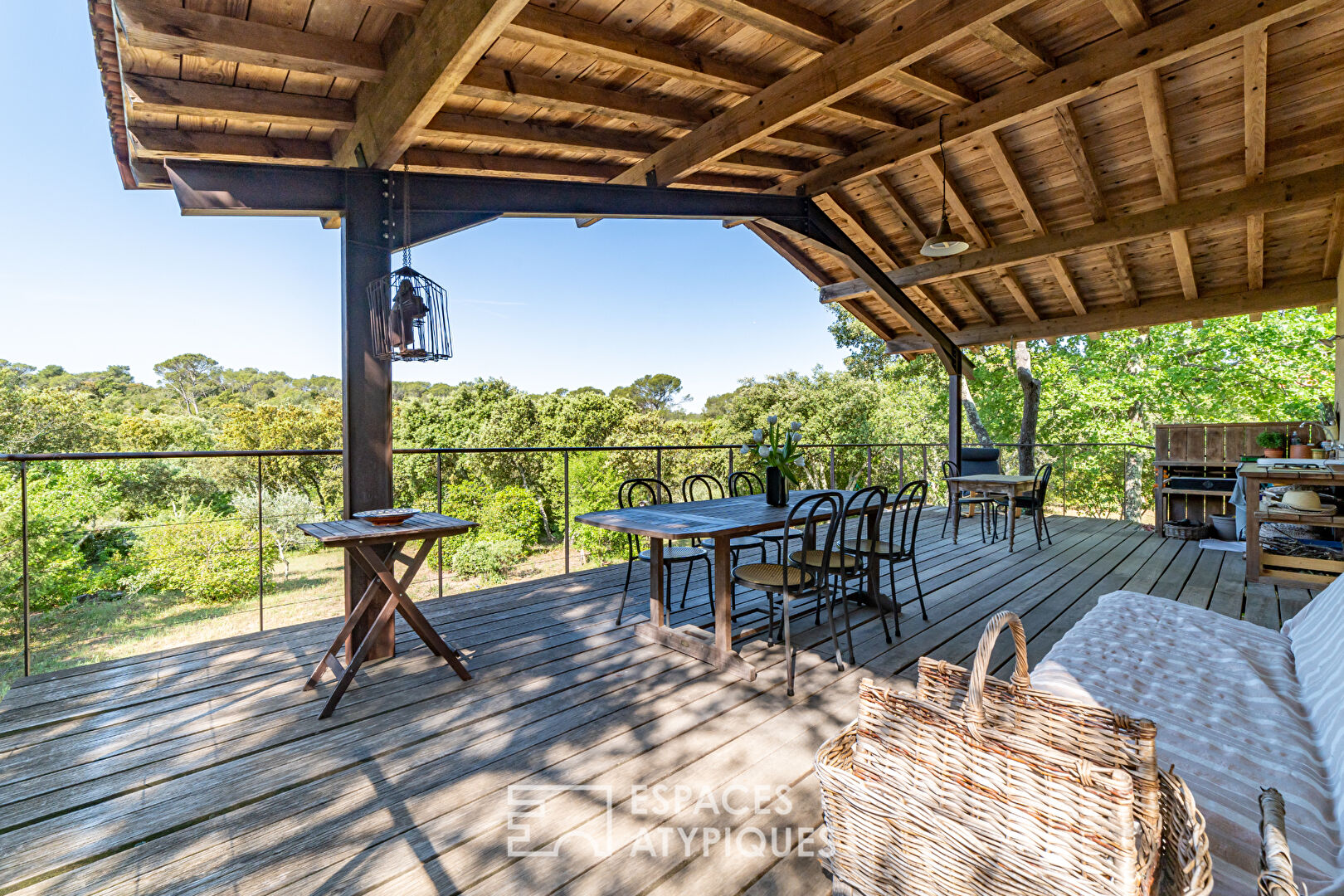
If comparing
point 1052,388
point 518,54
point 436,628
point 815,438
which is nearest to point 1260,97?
point 518,54

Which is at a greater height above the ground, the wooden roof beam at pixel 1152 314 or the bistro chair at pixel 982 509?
the wooden roof beam at pixel 1152 314

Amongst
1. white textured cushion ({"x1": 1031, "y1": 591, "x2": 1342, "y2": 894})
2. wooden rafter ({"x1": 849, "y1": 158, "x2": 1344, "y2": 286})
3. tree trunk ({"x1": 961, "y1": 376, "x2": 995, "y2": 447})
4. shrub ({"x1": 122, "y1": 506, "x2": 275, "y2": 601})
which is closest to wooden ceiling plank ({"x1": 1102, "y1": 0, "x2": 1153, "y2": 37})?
wooden rafter ({"x1": 849, "y1": 158, "x2": 1344, "y2": 286})

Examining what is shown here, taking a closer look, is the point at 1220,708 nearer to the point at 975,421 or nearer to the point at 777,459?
the point at 777,459

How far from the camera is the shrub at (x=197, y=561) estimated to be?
14.7 meters

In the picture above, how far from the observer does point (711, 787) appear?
182 centimetres

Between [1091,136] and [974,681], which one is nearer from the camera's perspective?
[974,681]

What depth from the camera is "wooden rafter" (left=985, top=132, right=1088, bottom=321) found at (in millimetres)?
4469

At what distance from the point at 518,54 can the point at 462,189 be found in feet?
2.49

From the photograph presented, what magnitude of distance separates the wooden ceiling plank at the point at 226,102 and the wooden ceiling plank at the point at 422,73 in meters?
0.16

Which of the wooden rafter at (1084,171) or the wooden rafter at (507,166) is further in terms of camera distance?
the wooden rafter at (1084,171)

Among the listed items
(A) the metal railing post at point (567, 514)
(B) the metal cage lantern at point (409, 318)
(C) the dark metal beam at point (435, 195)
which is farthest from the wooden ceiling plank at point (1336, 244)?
(B) the metal cage lantern at point (409, 318)

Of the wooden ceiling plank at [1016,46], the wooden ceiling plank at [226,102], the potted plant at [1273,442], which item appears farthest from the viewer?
the potted plant at [1273,442]

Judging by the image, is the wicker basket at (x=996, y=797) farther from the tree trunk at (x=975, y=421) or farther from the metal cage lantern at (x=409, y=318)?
the tree trunk at (x=975, y=421)

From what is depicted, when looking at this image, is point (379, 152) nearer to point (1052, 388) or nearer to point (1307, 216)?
point (1307, 216)
